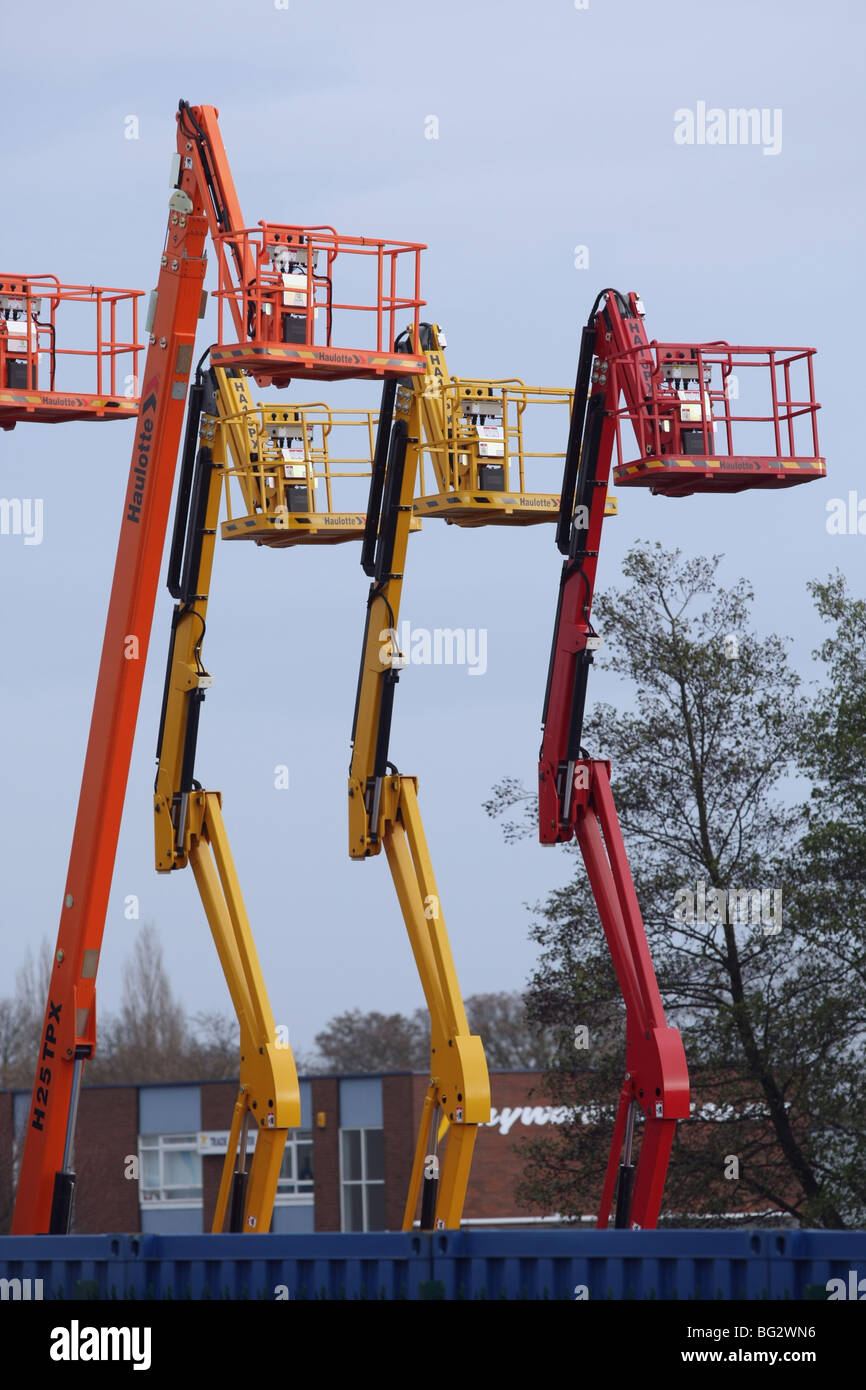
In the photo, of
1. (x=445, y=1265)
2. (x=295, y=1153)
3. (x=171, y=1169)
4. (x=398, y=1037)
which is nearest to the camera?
(x=445, y=1265)

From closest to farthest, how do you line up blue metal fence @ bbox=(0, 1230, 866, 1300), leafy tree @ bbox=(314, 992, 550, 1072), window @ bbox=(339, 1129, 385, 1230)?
blue metal fence @ bbox=(0, 1230, 866, 1300), window @ bbox=(339, 1129, 385, 1230), leafy tree @ bbox=(314, 992, 550, 1072)

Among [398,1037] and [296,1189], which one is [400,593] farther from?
[398,1037]

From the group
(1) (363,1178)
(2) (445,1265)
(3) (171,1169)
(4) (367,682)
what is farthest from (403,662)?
(3) (171,1169)

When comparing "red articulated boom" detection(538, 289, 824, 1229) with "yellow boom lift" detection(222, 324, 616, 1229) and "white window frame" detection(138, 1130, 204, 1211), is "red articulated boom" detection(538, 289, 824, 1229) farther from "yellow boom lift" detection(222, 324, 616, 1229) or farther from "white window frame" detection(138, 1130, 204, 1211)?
"white window frame" detection(138, 1130, 204, 1211)

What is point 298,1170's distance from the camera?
53.8 m

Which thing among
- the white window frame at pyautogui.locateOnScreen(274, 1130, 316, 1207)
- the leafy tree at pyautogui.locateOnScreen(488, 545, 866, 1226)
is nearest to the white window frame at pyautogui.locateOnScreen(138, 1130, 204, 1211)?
the white window frame at pyautogui.locateOnScreen(274, 1130, 316, 1207)

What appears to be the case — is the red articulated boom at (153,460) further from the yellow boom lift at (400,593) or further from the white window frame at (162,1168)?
the white window frame at (162,1168)

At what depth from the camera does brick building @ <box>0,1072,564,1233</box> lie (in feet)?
171

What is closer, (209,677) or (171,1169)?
(209,677)

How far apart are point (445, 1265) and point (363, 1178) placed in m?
42.6

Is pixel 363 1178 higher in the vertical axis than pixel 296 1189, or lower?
higher

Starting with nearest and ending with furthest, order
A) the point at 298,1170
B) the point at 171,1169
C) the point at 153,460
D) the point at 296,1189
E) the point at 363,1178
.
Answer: the point at 153,460 < the point at 363,1178 < the point at 296,1189 < the point at 298,1170 < the point at 171,1169

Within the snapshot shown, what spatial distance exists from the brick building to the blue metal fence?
38865 mm
